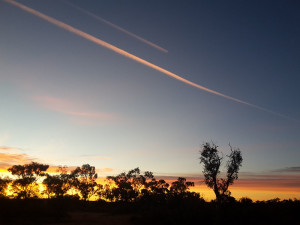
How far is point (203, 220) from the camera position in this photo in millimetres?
20984

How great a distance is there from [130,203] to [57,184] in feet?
88.6

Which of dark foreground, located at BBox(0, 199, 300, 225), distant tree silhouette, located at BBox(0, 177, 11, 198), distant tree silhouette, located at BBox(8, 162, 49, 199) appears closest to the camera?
dark foreground, located at BBox(0, 199, 300, 225)

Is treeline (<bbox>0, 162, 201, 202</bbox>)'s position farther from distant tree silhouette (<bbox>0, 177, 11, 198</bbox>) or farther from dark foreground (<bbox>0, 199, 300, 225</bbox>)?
dark foreground (<bbox>0, 199, 300, 225</bbox>)

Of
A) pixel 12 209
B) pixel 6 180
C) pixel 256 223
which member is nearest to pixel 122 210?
pixel 12 209

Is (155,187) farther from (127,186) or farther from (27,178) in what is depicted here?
(27,178)

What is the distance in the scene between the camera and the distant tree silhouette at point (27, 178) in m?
57.5

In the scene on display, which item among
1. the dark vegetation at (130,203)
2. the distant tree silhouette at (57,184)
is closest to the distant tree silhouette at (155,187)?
the dark vegetation at (130,203)

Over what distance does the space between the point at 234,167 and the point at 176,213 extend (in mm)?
22214

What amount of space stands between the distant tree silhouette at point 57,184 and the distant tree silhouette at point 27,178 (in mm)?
3070

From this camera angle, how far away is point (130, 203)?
52.4m

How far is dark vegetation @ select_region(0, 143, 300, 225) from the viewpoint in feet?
71.1

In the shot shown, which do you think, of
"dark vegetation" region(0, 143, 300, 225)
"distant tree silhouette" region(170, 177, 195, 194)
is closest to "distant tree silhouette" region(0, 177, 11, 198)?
"dark vegetation" region(0, 143, 300, 225)

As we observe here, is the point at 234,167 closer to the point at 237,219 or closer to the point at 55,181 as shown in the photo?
the point at 237,219

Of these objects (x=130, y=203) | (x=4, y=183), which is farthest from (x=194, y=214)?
(x=4, y=183)
